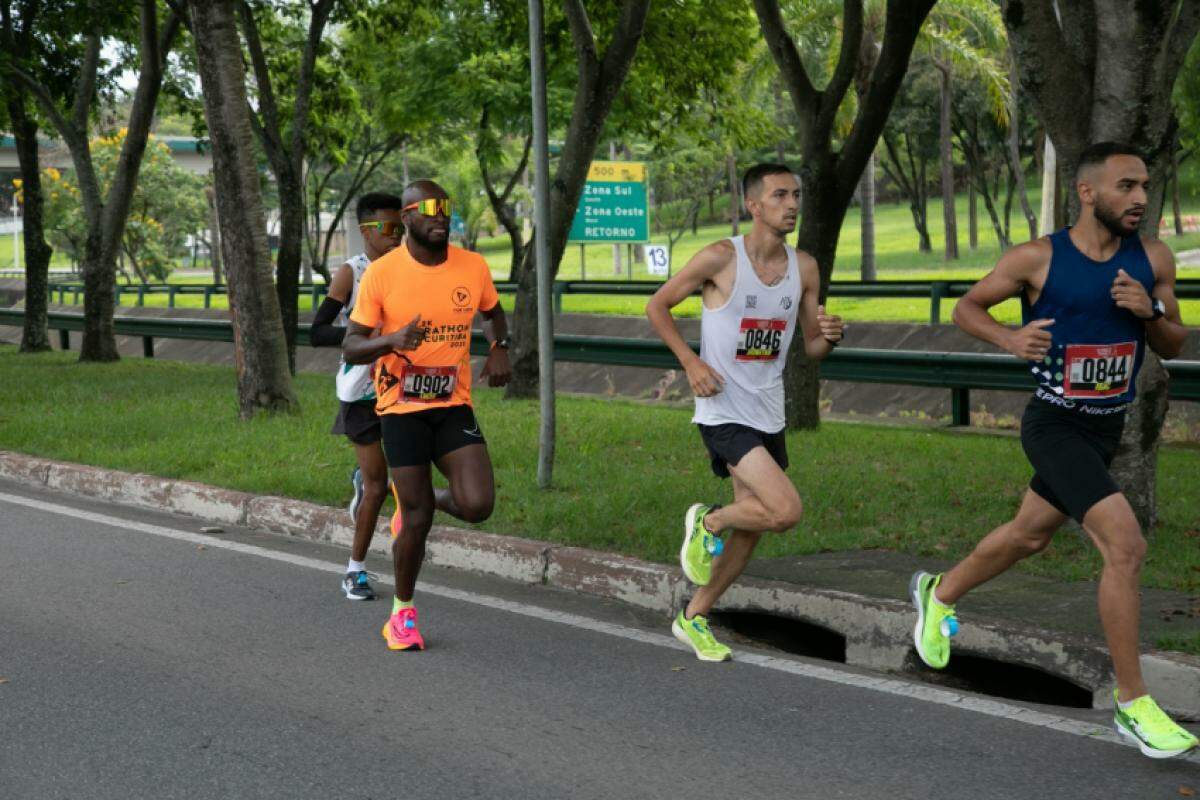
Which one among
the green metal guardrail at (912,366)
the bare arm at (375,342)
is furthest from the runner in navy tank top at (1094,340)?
the green metal guardrail at (912,366)

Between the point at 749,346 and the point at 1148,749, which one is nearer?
the point at 1148,749

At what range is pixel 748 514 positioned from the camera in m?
6.12

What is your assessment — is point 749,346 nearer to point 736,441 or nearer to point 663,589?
point 736,441

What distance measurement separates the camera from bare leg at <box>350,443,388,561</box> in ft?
25.1

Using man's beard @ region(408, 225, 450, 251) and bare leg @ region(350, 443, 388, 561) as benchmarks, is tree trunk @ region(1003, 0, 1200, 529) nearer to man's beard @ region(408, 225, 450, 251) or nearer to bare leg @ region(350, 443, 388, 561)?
man's beard @ region(408, 225, 450, 251)

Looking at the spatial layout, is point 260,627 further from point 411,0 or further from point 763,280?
point 411,0

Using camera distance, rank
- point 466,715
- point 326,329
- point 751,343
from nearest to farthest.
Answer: point 466,715 < point 751,343 < point 326,329

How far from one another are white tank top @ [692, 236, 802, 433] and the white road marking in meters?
0.93

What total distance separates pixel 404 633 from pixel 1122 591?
283 cm

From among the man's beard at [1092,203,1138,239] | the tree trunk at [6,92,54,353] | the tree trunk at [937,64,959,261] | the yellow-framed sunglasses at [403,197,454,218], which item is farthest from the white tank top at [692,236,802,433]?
the tree trunk at [937,64,959,261]

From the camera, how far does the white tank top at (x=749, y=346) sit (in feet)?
20.2

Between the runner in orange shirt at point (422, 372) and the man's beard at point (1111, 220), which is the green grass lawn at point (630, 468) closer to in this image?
the runner in orange shirt at point (422, 372)

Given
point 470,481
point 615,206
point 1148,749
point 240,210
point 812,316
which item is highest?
point 615,206

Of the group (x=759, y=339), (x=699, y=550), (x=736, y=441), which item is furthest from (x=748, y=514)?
(x=759, y=339)
